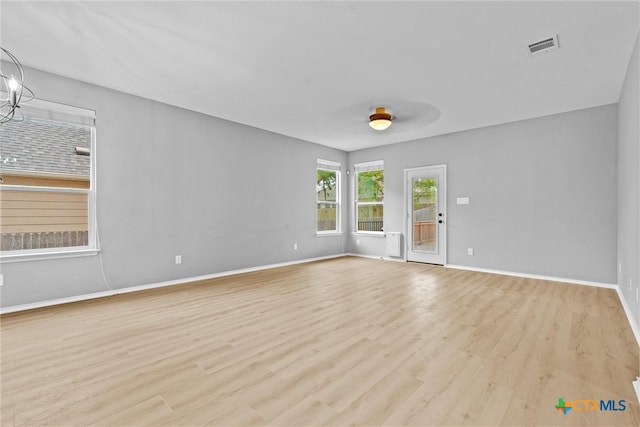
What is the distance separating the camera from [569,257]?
185 inches

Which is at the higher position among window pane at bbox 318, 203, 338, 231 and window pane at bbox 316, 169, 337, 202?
window pane at bbox 316, 169, 337, 202

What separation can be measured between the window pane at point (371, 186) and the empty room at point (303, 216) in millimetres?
993

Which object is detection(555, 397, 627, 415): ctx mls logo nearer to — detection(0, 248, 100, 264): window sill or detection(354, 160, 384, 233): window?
detection(0, 248, 100, 264): window sill

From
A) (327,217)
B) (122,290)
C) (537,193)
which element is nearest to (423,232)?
(537,193)

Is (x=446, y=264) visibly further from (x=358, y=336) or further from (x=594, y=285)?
(x=358, y=336)

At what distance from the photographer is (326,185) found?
7336 millimetres

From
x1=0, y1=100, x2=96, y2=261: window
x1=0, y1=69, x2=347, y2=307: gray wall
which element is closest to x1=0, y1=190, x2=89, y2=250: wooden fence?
x1=0, y1=100, x2=96, y2=261: window

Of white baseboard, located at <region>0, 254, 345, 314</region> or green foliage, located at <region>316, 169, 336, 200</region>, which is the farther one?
green foliage, located at <region>316, 169, 336, 200</region>

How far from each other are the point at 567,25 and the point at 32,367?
196 inches

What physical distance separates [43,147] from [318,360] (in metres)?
3.95

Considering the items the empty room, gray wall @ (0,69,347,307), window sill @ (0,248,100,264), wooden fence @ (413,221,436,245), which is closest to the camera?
the empty room

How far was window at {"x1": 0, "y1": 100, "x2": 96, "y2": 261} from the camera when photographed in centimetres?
334

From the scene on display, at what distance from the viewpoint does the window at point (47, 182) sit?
3.34m

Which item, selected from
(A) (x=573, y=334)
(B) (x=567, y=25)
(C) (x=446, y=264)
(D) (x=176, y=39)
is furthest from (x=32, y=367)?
(C) (x=446, y=264)
